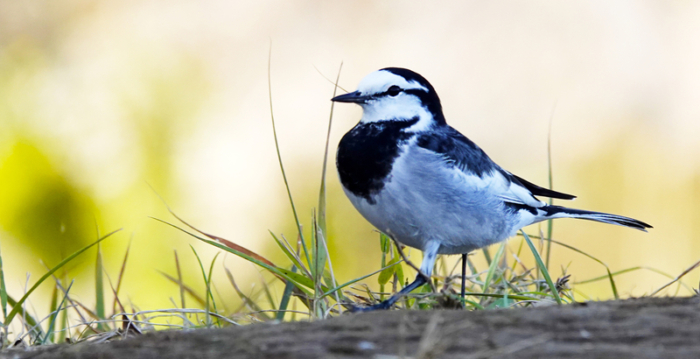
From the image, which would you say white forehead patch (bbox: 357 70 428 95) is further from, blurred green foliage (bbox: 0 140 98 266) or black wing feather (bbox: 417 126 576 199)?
blurred green foliage (bbox: 0 140 98 266)

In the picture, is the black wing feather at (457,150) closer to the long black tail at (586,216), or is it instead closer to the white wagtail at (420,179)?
the white wagtail at (420,179)

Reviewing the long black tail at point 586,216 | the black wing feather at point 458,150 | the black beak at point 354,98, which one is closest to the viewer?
the black wing feather at point 458,150

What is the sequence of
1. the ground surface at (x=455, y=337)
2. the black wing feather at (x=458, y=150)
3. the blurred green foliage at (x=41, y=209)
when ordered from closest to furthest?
the ground surface at (x=455, y=337), the black wing feather at (x=458, y=150), the blurred green foliage at (x=41, y=209)

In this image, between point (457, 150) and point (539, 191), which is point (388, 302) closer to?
point (457, 150)

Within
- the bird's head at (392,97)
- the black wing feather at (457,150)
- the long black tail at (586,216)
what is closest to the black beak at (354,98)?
the bird's head at (392,97)

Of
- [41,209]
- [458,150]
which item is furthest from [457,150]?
[41,209]

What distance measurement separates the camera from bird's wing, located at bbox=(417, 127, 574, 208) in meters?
2.96

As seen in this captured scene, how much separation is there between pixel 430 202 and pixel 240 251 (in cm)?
88

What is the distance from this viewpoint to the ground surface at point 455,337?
5.36ft

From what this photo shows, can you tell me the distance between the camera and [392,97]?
10.5 ft

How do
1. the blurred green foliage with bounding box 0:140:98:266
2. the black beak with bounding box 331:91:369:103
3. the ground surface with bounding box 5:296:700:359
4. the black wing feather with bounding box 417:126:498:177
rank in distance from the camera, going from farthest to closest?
the blurred green foliage with bounding box 0:140:98:266 < the black beak with bounding box 331:91:369:103 < the black wing feather with bounding box 417:126:498:177 < the ground surface with bounding box 5:296:700:359

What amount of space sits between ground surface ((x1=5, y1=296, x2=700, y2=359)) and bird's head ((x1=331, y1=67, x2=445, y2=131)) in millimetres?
1396

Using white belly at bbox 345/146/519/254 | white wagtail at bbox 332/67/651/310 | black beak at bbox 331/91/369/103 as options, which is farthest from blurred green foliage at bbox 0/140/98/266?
white belly at bbox 345/146/519/254

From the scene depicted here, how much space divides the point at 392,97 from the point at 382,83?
3.2 inches
